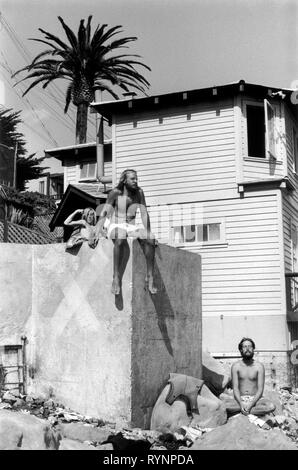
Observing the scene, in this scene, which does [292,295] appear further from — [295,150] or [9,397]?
[9,397]

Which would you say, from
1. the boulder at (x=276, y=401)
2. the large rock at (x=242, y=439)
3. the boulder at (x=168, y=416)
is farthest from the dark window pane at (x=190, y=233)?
the large rock at (x=242, y=439)

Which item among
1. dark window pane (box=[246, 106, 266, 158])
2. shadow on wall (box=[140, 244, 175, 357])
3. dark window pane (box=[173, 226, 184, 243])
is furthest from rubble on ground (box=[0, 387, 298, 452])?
dark window pane (box=[246, 106, 266, 158])

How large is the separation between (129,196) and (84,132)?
15051 mm

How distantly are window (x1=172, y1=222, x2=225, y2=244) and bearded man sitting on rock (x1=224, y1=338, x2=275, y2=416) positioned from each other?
8.16 metres

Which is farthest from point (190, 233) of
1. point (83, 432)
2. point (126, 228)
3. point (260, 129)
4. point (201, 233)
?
point (83, 432)

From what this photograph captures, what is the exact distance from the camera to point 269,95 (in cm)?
1725

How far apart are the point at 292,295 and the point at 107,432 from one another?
9983 mm

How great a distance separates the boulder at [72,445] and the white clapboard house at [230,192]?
31.6 feet

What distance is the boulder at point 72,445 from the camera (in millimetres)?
6516

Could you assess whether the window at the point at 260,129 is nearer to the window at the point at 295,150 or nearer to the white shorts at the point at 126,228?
the window at the point at 295,150

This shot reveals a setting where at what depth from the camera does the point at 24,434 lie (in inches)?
245

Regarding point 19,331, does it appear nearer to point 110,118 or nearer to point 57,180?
point 110,118

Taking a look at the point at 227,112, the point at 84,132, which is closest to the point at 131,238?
the point at 227,112

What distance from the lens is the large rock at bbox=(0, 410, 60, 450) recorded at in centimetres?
611
